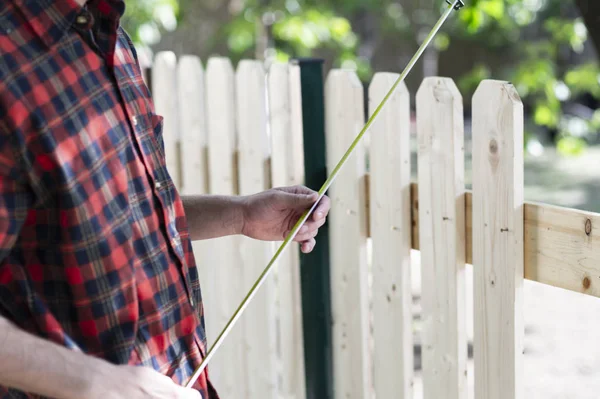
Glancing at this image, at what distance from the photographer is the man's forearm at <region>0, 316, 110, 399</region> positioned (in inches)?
50.1

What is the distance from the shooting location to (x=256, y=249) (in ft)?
10.8

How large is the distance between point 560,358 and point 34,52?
12.7ft

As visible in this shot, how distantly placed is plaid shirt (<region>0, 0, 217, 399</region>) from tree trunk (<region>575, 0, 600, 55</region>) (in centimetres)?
189

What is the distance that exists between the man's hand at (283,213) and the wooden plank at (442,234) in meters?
0.57

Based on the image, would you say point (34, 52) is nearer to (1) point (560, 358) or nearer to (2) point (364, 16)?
(1) point (560, 358)

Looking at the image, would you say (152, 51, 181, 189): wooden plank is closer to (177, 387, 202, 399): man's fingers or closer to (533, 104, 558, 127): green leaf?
(177, 387, 202, 399): man's fingers

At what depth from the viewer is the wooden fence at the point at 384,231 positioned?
221 cm

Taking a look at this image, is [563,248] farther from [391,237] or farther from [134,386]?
[134,386]

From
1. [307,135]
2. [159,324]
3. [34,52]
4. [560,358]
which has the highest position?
[34,52]

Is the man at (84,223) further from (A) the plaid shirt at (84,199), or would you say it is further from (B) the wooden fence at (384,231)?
(B) the wooden fence at (384,231)

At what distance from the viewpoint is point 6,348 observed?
50.0 inches

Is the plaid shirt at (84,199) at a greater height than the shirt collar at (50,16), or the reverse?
the shirt collar at (50,16)

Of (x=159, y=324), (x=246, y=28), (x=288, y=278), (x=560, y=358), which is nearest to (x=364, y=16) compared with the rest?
(x=246, y=28)

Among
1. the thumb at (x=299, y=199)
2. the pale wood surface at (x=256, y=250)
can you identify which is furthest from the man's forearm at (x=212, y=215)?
the pale wood surface at (x=256, y=250)
